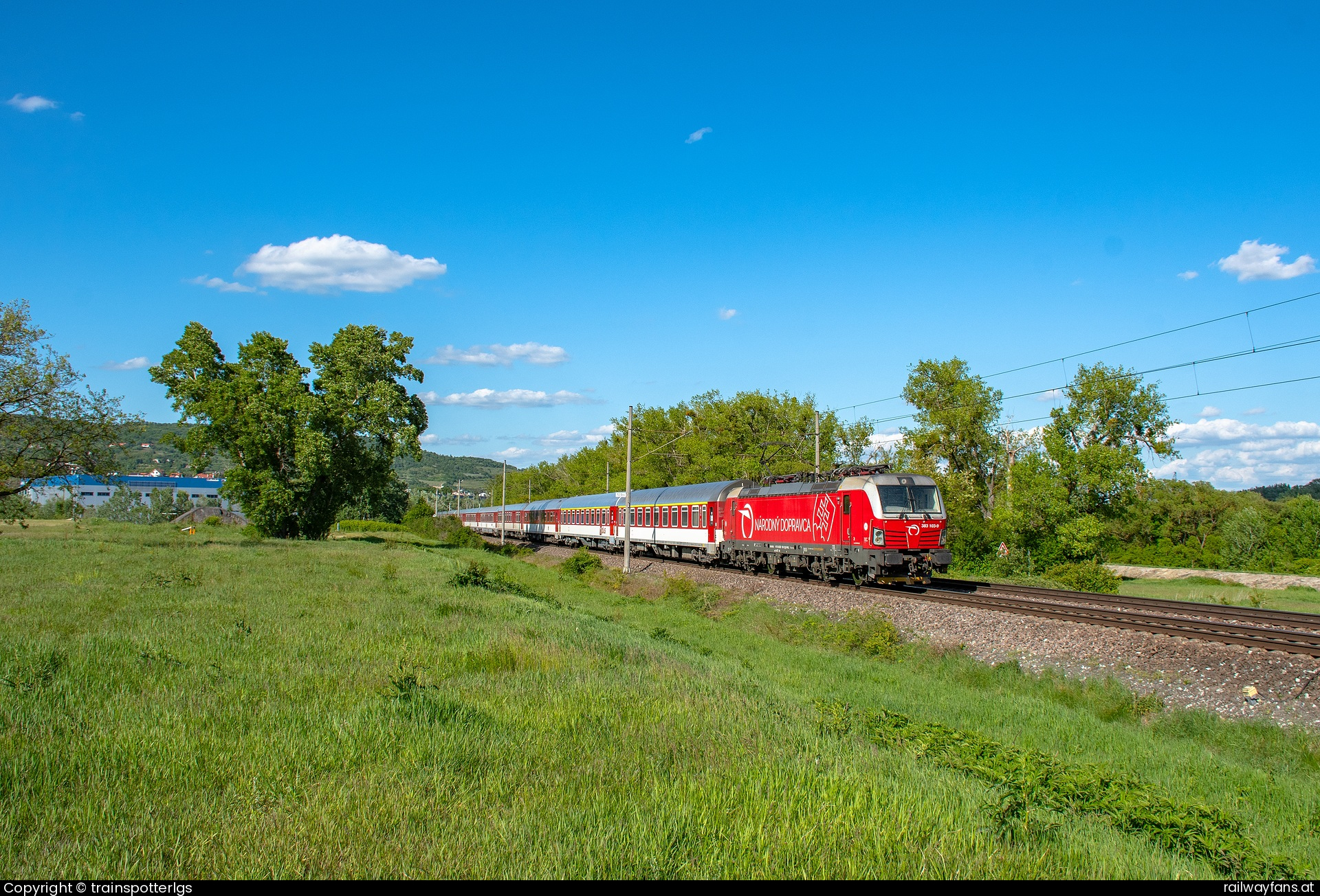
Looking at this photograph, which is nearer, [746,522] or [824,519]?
[824,519]

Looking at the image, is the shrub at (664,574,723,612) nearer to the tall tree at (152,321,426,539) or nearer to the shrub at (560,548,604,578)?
the shrub at (560,548,604,578)

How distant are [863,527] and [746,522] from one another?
9443 millimetres

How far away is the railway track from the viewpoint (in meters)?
14.3

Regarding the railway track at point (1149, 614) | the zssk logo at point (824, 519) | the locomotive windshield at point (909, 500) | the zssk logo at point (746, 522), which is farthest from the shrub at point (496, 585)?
the locomotive windshield at point (909, 500)

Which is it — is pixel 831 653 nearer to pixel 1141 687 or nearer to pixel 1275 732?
pixel 1141 687

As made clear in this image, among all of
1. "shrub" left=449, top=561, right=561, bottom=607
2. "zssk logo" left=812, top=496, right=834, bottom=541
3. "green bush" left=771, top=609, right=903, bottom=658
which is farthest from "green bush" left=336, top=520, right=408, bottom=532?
"green bush" left=771, top=609, right=903, bottom=658

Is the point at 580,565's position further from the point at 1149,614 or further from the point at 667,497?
the point at 1149,614

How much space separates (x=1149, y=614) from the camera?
1855 cm

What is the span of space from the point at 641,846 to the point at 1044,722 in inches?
354

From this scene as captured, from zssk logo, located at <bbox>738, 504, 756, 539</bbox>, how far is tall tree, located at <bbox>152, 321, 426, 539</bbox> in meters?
26.1

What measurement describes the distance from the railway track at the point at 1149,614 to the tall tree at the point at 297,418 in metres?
35.4

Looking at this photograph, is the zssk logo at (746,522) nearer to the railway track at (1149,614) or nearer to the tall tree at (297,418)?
the railway track at (1149,614)

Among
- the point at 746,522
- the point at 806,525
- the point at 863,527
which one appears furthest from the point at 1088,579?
the point at 746,522
